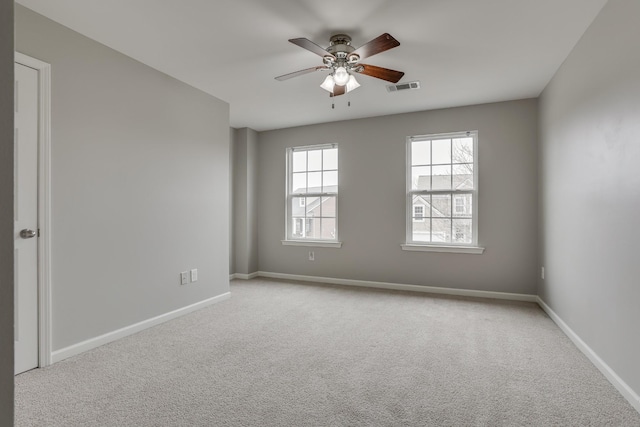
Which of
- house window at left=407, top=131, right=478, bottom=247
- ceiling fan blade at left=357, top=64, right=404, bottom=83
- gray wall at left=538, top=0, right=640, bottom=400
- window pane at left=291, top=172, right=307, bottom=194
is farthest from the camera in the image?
window pane at left=291, top=172, right=307, bottom=194

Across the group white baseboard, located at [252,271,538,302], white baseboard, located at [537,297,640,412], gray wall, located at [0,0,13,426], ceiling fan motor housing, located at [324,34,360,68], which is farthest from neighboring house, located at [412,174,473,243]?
gray wall, located at [0,0,13,426]

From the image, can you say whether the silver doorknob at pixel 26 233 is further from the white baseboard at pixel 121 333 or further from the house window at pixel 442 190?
the house window at pixel 442 190

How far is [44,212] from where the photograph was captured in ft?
7.84

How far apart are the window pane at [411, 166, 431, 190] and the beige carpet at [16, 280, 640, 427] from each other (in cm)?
184

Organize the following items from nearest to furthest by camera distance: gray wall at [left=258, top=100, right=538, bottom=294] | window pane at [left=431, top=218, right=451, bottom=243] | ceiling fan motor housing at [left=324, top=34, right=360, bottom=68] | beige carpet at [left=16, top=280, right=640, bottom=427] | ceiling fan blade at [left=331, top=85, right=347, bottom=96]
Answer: beige carpet at [left=16, top=280, right=640, bottom=427] → ceiling fan motor housing at [left=324, top=34, right=360, bottom=68] → ceiling fan blade at [left=331, top=85, right=347, bottom=96] → gray wall at [left=258, top=100, right=538, bottom=294] → window pane at [left=431, top=218, right=451, bottom=243]

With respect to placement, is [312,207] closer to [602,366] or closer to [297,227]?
[297,227]

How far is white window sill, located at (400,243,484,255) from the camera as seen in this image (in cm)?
434

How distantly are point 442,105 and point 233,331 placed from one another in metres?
3.71

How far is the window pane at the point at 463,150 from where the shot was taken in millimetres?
4449

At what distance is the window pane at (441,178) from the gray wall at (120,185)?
9.55ft

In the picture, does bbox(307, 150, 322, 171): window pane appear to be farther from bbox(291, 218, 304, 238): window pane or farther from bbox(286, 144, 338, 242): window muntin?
bbox(291, 218, 304, 238): window pane

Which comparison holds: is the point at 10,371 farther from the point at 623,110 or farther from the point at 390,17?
the point at 623,110

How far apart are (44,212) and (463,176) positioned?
4.45m

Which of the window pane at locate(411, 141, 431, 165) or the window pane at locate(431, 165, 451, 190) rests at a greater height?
the window pane at locate(411, 141, 431, 165)
